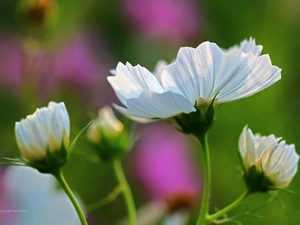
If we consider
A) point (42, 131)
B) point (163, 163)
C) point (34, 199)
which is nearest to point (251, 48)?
point (42, 131)

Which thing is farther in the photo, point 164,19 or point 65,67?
point 164,19

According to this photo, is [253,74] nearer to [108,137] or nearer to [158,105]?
[158,105]

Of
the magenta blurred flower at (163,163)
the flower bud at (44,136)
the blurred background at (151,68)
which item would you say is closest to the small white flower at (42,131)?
the flower bud at (44,136)

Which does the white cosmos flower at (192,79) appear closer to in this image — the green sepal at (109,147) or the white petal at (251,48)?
the white petal at (251,48)

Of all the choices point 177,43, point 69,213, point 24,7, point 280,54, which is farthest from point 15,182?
point 177,43

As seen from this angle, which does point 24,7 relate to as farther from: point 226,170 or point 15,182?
point 226,170

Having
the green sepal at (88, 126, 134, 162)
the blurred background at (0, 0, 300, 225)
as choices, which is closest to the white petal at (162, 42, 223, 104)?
the green sepal at (88, 126, 134, 162)
